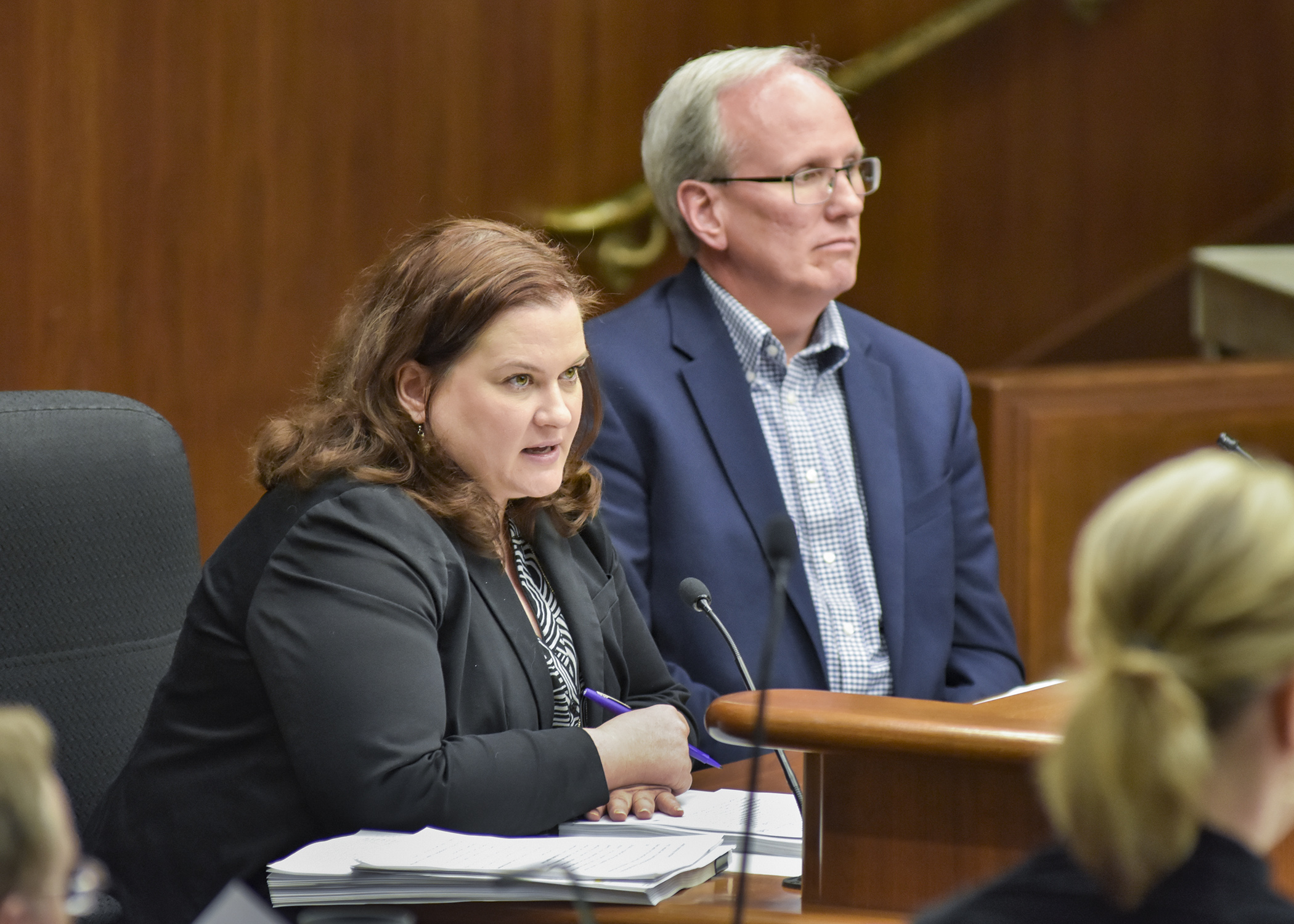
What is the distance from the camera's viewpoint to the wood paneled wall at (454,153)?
262 cm

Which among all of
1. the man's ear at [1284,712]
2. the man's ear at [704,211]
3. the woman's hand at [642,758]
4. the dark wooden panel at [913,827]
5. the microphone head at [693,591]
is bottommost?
the woman's hand at [642,758]

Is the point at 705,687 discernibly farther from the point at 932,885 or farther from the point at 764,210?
the point at 932,885

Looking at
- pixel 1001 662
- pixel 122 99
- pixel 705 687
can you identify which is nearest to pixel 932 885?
pixel 705 687

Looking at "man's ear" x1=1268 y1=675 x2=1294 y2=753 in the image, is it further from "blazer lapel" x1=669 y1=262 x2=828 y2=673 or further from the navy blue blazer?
"blazer lapel" x1=669 y1=262 x2=828 y2=673

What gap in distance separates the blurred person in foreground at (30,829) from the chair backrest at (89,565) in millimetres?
939

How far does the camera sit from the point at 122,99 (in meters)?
2.65

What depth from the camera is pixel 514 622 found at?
1.69 m

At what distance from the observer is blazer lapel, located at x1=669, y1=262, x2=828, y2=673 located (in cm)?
229

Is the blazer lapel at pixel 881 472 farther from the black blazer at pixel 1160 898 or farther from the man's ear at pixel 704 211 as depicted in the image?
the black blazer at pixel 1160 898

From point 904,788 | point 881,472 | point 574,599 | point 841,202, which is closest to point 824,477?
point 881,472

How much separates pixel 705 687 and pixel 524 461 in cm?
57

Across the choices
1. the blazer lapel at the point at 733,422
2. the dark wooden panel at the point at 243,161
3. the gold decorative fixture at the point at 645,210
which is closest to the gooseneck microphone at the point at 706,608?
the blazer lapel at the point at 733,422

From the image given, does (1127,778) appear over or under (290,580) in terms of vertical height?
over

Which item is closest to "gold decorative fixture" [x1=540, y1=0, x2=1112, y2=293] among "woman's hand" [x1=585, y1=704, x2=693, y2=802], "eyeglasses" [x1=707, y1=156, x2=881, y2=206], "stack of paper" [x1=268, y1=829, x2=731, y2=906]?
"eyeglasses" [x1=707, y1=156, x2=881, y2=206]
